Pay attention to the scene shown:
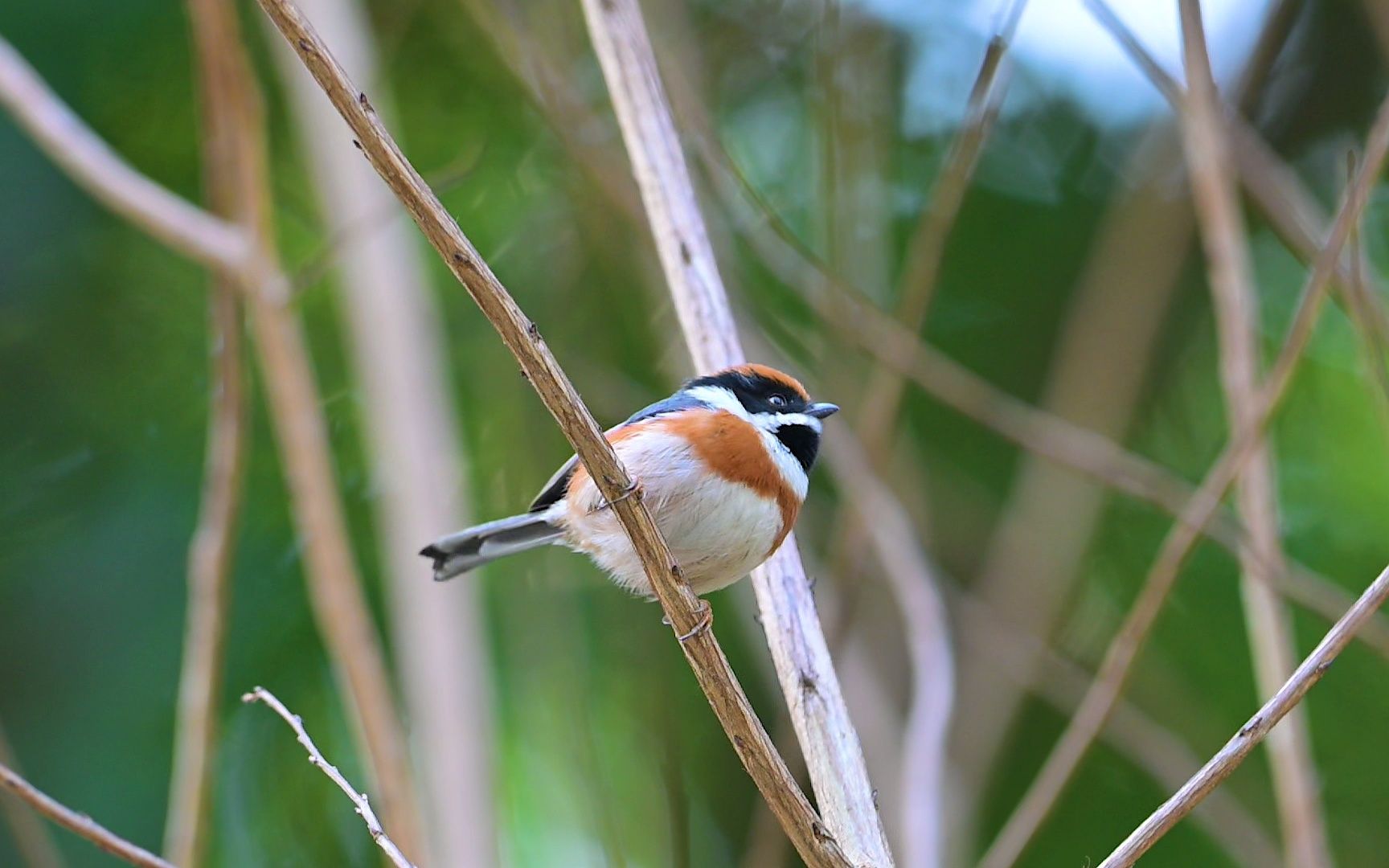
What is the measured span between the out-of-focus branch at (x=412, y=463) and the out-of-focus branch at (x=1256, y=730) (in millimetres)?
1971

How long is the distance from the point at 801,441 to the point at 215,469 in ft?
4.85

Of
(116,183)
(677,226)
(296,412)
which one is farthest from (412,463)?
(677,226)

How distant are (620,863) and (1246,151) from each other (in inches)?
109

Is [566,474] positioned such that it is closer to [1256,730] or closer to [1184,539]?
[1184,539]

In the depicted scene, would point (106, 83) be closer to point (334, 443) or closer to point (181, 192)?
point (181, 192)

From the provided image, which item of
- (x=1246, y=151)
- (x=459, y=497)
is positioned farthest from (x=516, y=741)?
(x=1246, y=151)

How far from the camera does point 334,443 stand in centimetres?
489

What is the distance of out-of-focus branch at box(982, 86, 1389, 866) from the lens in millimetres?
2734

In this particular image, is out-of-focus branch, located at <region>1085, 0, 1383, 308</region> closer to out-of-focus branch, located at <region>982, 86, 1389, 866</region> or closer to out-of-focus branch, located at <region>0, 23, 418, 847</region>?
out-of-focus branch, located at <region>982, 86, 1389, 866</region>

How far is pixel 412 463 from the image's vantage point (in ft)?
12.0

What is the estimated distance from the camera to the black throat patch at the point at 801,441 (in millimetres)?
3330

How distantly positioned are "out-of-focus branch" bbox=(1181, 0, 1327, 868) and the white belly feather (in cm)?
115

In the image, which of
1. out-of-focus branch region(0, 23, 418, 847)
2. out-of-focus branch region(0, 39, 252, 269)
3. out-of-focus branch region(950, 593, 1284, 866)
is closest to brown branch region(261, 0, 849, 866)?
out-of-focus branch region(0, 23, 418, 847)

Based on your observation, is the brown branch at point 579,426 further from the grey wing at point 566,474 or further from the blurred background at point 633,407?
the blurred background at point 633,407
